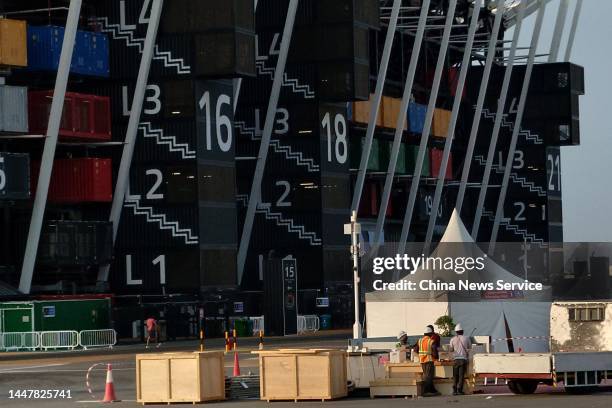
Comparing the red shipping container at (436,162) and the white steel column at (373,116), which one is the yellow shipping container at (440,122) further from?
the white steel column at (373,116)

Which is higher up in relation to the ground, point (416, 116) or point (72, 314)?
point (416, 116)

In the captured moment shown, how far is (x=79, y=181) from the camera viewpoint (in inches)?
3223

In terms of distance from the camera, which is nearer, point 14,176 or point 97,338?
point 97,338

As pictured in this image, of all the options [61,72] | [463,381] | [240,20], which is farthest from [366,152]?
[463,381]

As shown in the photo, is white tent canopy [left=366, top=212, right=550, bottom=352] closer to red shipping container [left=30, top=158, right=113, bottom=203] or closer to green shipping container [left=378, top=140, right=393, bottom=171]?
red shipping container [left=30, top=158, right=113, bottom=203]

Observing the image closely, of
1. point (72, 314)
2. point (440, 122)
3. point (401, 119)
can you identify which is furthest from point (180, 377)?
point (440, 122)

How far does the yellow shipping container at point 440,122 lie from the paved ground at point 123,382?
162 feet

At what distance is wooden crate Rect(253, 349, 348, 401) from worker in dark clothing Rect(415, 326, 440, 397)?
2061 millimetres

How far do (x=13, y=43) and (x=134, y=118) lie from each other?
9039 mm

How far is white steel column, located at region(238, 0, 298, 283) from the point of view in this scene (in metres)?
93.4

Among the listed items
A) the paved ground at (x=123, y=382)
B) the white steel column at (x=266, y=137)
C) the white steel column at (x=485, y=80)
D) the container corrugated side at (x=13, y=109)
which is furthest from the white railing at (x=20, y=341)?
the white steel column at (x=485, y=80)

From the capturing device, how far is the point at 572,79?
136 m

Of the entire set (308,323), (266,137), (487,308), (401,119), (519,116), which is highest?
(519,116)

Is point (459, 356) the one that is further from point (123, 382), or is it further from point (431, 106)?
point (431, 106)
